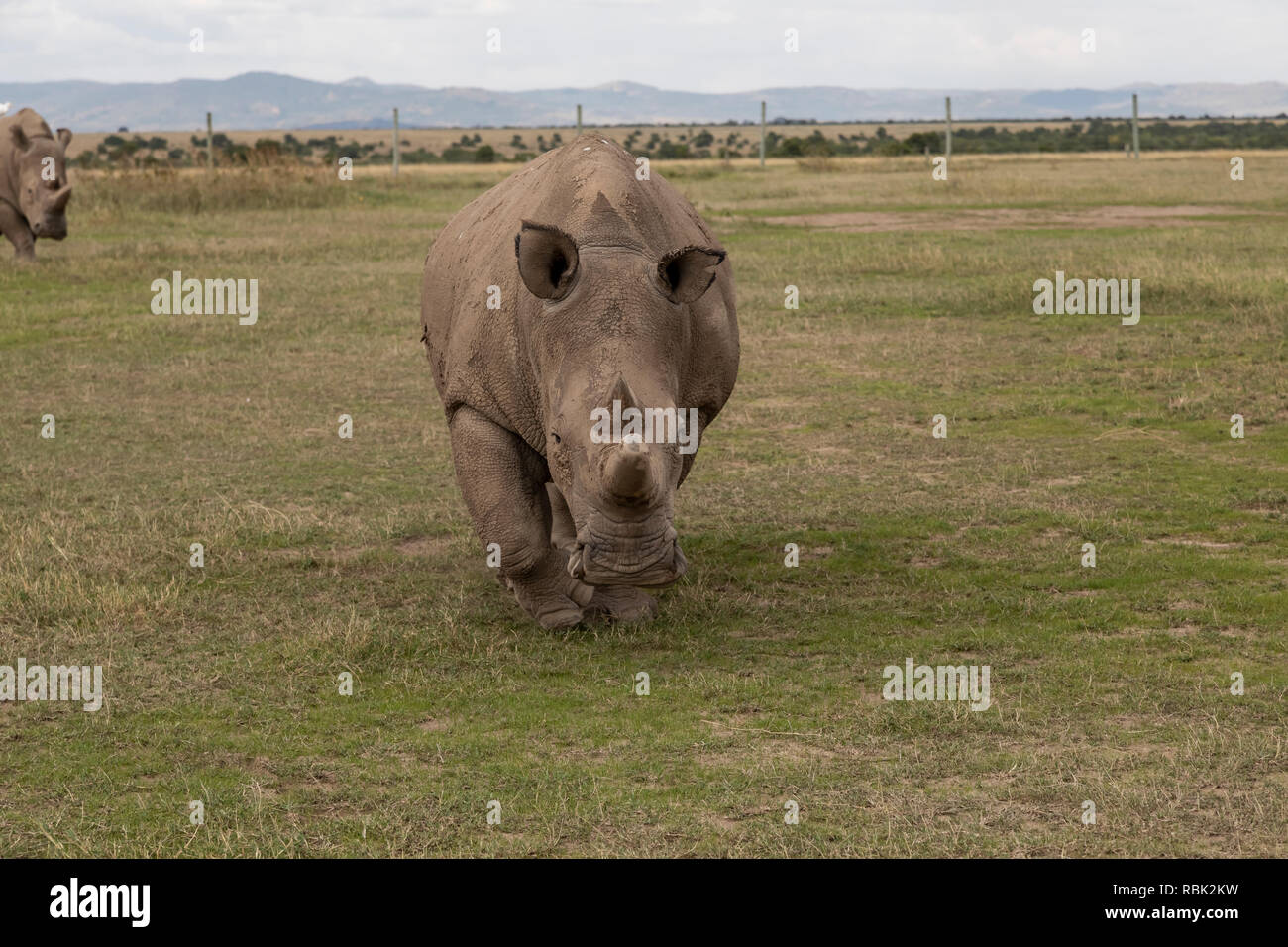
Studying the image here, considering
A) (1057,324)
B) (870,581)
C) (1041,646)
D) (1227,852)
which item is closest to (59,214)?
(1057,324)

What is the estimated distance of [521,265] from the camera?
5.77 m

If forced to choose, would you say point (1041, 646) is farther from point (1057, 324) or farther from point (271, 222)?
point (271, 222)

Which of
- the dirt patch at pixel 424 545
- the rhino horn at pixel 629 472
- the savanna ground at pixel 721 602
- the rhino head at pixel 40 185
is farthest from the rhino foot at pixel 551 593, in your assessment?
the rhino head at pixel 40 185

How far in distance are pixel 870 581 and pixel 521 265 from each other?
295cm

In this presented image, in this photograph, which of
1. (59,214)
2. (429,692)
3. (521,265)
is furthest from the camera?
(59,214)

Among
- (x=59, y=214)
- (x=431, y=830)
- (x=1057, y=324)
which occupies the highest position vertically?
(x=59, y=214)

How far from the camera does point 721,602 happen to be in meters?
7.44

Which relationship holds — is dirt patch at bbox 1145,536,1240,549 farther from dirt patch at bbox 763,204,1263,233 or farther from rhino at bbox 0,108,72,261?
rhino at bbox 0,108,72,261

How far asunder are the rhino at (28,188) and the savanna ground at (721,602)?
14.0 ft

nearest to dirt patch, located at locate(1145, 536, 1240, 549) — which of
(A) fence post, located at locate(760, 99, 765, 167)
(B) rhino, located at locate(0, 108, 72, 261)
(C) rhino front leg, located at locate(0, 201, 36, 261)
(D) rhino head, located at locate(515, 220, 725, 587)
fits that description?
(D) rhino head, located at locate(515, 220, 725, 587)

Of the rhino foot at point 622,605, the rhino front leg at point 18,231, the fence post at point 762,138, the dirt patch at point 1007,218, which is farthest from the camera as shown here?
the fence post at point 762,138

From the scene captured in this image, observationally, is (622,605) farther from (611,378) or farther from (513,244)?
(611,378)

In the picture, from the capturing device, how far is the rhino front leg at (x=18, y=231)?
20500 mm

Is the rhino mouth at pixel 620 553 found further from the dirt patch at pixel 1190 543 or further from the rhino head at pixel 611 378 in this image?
the dirt patch at pixel 1190 543
